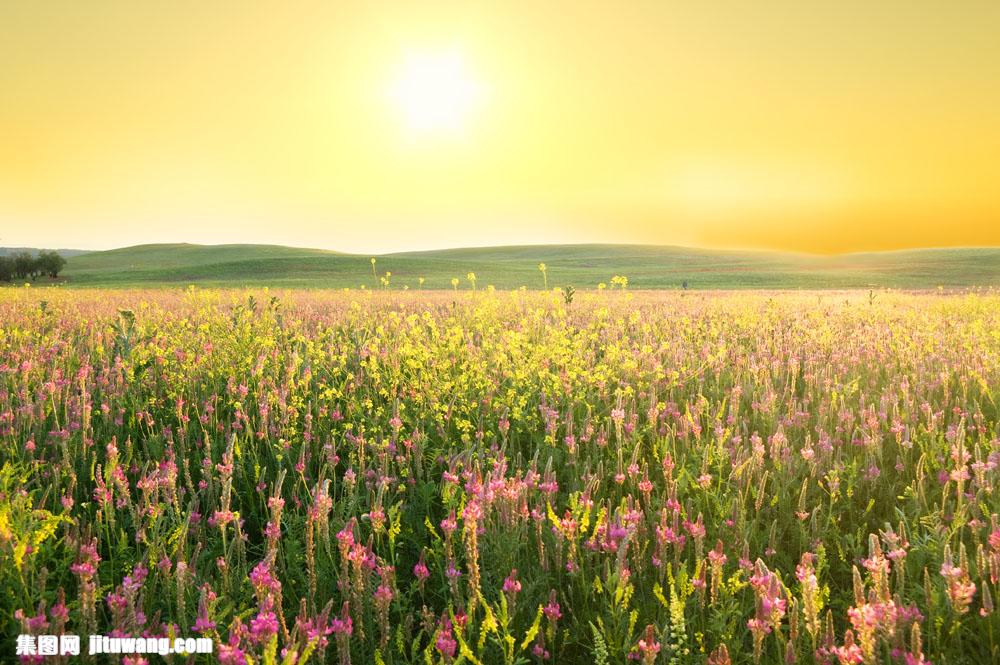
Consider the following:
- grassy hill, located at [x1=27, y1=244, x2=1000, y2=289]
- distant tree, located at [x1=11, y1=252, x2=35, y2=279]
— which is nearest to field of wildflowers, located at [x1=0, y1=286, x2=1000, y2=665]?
grassy hill, located at [x1=27, y1=244, x2=1000, y2=289]

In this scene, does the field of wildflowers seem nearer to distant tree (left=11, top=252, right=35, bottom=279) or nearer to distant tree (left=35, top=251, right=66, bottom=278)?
distant tree (left=35, top=251, right=66, bottom=278)

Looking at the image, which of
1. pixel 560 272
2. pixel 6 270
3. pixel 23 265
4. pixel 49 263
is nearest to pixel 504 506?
pixel 560 272

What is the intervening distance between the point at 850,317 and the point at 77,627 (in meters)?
10.6

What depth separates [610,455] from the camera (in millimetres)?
3516

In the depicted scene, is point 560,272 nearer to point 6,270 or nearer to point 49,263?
point 49,263

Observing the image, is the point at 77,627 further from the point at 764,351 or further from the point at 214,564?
the point at 764,351

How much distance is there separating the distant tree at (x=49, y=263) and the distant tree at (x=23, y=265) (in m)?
0.78

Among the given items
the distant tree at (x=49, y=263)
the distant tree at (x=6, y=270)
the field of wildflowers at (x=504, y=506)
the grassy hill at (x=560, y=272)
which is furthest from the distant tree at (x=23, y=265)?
the field of wildflowers at (x=504, y=506)

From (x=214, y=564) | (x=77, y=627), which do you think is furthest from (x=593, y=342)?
A: (x=77, y=627)

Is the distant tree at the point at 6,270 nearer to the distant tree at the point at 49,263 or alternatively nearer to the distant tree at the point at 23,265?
the distant tree at the point at 23,265

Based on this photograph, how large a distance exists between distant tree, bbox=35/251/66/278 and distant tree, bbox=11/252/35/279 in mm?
782

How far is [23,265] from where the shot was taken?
70.1 metres

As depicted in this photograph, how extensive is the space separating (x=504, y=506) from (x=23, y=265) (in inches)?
3468

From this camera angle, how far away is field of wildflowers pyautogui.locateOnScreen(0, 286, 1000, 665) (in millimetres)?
1880
